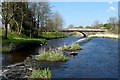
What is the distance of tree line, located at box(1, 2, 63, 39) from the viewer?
63594 mm

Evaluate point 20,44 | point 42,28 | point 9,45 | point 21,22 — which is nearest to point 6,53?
point 9,45

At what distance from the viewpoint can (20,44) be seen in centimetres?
5688

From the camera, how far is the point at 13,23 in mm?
79688

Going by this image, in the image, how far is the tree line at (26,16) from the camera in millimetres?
63594

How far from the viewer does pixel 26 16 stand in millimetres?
83750

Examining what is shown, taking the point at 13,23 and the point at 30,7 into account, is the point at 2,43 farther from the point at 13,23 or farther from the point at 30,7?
the point at 30,7

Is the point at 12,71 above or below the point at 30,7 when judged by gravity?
below

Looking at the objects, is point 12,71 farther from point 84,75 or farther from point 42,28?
point 42,28

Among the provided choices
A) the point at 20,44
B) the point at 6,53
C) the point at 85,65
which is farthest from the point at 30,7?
the point at 85,65

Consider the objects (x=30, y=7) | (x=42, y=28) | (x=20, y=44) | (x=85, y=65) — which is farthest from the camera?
(x=42, y=28)

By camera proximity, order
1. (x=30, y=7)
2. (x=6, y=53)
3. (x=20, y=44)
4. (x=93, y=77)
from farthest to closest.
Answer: (x=30, y=7) → (x=20, y=44) → (x=6, y=53) → (x=93, y=77)

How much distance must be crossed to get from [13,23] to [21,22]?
232cm

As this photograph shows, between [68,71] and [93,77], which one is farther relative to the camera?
[68,71]

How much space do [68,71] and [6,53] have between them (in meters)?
19.3
